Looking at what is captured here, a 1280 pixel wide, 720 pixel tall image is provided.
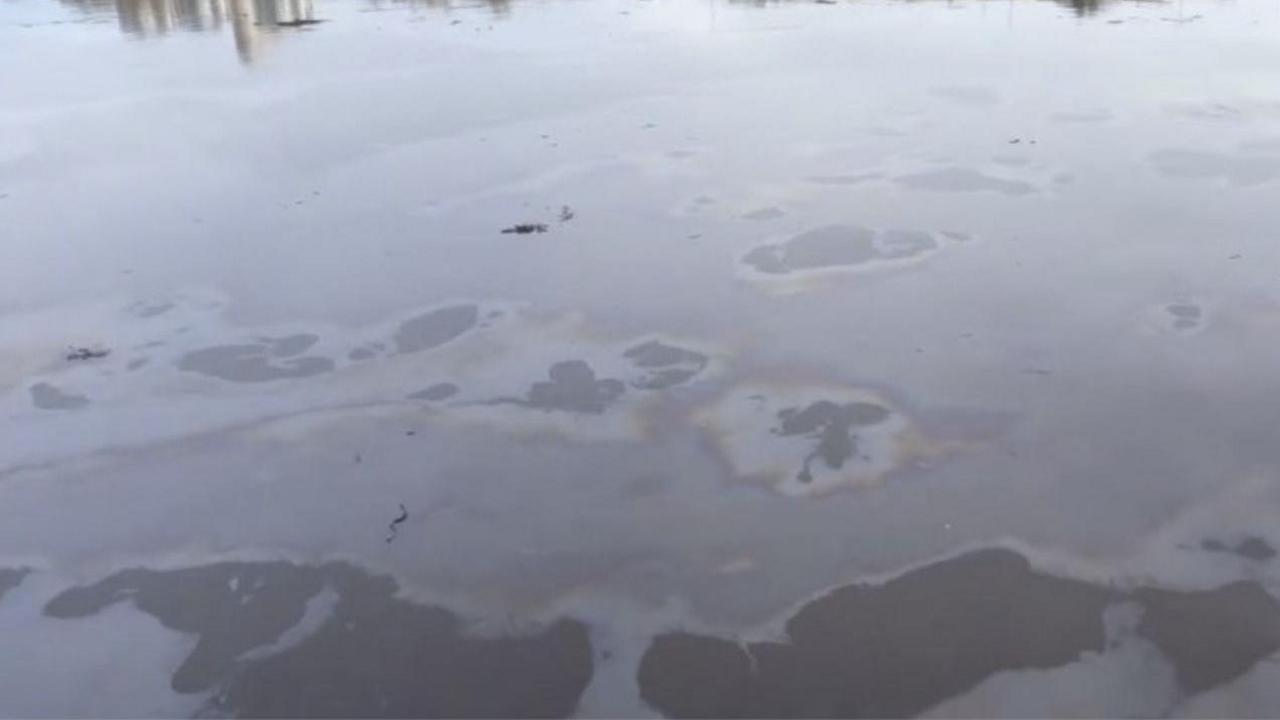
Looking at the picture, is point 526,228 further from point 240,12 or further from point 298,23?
point 240,12

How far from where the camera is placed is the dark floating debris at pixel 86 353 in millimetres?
5609

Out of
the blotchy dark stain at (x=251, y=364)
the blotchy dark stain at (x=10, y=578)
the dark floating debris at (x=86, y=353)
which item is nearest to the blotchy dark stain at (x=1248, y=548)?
the blotchy dark stain at (x=251, y=364)

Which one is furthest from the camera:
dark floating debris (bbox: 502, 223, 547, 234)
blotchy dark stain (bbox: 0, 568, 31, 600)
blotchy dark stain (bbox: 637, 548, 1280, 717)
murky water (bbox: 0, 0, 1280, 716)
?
dark floating debris (bbox: 502, 223, 547, 234)

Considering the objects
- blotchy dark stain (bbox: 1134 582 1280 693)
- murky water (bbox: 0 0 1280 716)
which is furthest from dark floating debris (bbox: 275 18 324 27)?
blotchy dark stain (bbox: 1134 582 1280 693)

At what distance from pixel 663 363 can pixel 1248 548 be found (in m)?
2.45

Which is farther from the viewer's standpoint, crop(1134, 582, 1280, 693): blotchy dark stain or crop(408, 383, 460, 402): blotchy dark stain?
crop(408, 383, 460, 402): blotchy dark stain

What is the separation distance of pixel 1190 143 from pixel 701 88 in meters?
4.13

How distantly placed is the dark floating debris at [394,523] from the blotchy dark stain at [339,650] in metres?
0.21

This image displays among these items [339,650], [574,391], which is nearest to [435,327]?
[574,391]

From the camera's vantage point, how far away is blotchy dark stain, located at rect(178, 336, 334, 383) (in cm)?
538

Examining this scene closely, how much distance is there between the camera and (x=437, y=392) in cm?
515

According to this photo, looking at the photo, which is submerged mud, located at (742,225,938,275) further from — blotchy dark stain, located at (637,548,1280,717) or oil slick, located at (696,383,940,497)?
blotchy dark stain, located at (637,548,1280,717)

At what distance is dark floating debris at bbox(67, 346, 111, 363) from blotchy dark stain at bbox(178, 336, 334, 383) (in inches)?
16.2

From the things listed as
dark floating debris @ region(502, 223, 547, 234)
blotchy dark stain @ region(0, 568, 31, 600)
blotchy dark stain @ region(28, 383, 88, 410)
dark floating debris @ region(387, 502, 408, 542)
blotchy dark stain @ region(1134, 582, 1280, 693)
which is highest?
dark floating debris @ region(502, 223, 547, 234)
